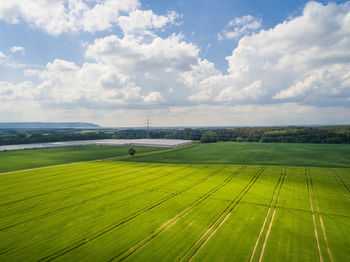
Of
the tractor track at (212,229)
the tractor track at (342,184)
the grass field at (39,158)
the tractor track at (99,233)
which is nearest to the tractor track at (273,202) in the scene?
the tractor track at (212,229)

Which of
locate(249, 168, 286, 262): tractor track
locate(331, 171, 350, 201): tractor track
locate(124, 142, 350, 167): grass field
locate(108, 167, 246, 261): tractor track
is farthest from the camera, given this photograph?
locate(124, 142, 350, 167): grass field

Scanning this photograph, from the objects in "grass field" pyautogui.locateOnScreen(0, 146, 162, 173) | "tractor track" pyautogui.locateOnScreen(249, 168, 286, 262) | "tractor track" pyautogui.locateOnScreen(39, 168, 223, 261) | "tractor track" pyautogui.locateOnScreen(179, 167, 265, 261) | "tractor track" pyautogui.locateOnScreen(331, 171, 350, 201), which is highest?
"grass field" pyautogui.locateOnScreen(0, 146, 162, 173)

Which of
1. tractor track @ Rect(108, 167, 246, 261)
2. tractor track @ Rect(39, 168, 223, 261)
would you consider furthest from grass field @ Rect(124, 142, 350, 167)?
tractor track @ Rect(39, 168, 223, 261)

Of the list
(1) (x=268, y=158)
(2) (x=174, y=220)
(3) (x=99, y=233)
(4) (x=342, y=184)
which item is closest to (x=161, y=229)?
(2) (x=174, y=220)

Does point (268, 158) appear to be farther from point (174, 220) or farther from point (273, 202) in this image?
point (174, 220)

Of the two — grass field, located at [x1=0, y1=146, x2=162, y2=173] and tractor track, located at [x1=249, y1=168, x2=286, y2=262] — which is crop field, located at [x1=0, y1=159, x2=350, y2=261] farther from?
grass field, located at [x1=0, y1=146, x2=162, y2=173]

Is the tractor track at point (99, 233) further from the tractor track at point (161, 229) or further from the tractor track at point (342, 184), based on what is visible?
the tractor track at point (342, 184)

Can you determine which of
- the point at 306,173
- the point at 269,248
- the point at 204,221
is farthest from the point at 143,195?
the point at 306,173
